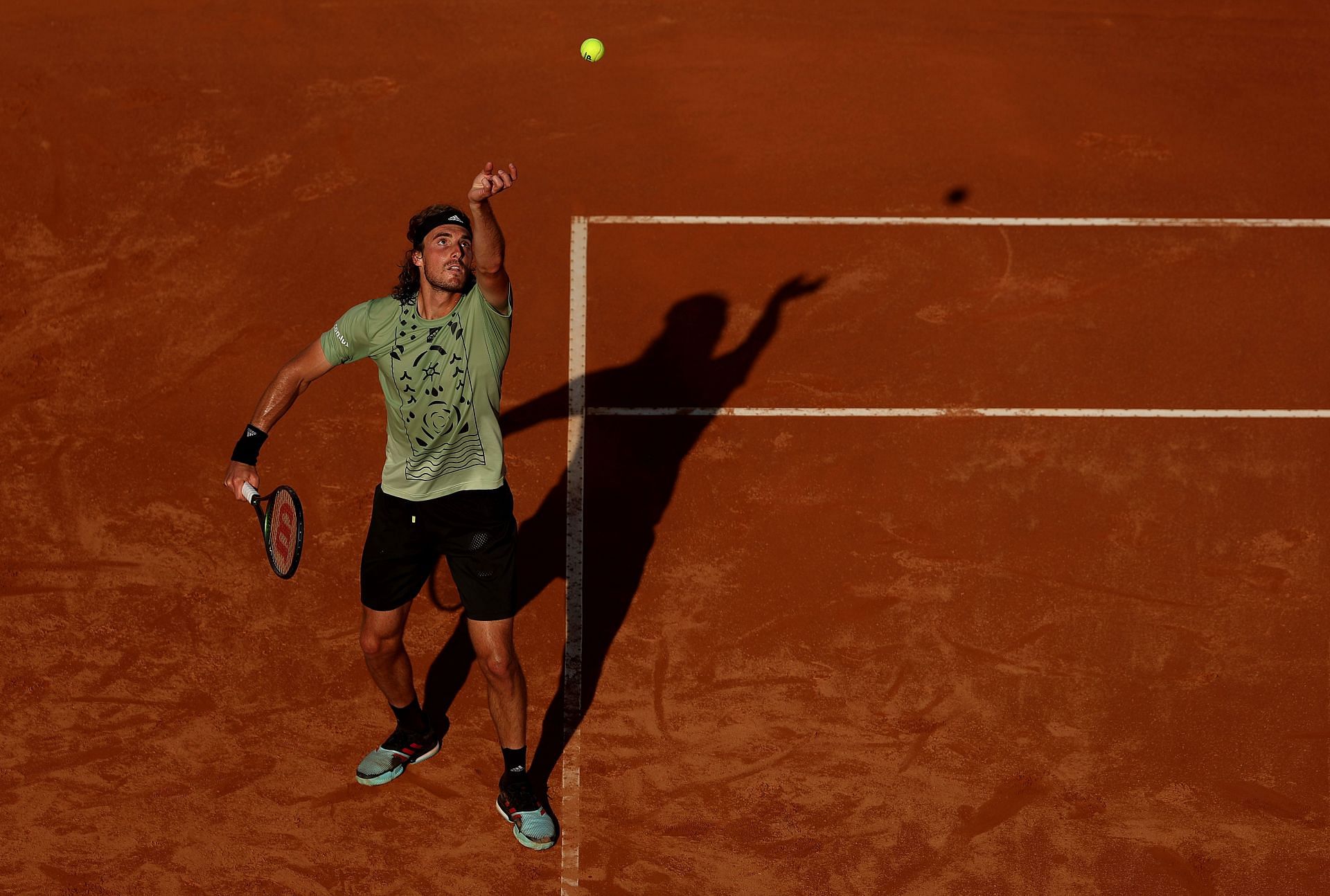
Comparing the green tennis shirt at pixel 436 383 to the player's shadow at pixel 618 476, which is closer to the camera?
the green tennis shirt at pixel 436 383

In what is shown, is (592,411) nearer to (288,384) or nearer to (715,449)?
(715,449)

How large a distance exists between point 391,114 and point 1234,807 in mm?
7811

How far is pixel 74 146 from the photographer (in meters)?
10.1

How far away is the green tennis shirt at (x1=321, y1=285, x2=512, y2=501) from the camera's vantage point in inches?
240

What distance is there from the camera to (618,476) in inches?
326

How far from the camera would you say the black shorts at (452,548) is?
6277 mm

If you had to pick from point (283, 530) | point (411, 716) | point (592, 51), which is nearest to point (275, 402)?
point (283, 530)

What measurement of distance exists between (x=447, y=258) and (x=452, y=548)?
1407 mm

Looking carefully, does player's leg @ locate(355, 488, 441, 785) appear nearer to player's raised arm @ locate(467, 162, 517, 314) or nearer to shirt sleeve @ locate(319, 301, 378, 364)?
shirt sleeve @ locate(319, 301, 378, 364)

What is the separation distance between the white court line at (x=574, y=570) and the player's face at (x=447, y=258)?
234 centimetres

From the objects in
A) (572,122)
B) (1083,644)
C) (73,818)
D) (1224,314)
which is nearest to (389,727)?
(73,818)

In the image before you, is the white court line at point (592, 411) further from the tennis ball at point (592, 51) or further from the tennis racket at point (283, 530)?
the tennis racket at point (283, 530)

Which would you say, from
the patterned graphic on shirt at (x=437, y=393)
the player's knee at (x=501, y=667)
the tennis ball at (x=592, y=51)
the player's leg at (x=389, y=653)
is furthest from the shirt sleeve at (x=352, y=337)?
the tennis ball at (x=592, y=51)

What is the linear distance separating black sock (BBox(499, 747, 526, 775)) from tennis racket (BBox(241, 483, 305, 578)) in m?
1.43
